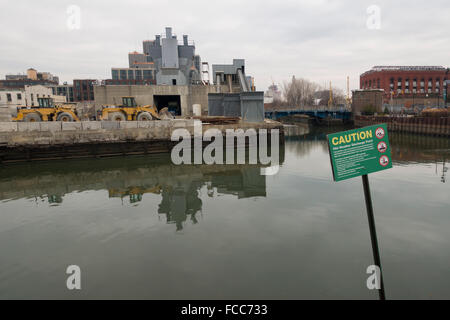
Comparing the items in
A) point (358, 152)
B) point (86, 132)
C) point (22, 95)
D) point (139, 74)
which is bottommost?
point (358, 152)

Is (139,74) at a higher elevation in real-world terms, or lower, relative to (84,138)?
higher

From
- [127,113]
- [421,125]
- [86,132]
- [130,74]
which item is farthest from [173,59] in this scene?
[130,74]

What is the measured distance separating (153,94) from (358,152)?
42.6 m

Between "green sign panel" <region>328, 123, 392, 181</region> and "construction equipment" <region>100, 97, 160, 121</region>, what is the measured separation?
96.6 feet

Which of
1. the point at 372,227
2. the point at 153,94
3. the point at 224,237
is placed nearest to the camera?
the point at 372,227

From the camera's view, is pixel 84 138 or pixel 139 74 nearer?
pixel 84 138

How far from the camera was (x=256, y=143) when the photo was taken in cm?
3488

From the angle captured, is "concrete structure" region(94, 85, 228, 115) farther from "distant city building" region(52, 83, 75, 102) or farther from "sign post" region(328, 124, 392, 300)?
"distant city building" region(52, 83, 75, 102)

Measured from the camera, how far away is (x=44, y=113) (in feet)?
96.2

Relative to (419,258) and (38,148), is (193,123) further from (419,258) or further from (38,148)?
(419,258)

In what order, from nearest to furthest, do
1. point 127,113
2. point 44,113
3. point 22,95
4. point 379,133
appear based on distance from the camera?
point 379,133 < point 44,113 < point 127,113 < point 22,95

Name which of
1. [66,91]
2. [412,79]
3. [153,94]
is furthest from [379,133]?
[66,91]

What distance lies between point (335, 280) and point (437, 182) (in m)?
14.4

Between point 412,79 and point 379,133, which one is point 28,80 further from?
point 412,79
